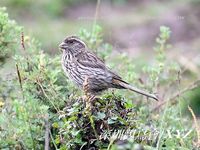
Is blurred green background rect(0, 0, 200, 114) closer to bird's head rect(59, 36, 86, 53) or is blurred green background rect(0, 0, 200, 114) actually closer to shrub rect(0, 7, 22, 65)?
bird's head rect(59, 36, 86, 53)

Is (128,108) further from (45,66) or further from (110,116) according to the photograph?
(45,66)

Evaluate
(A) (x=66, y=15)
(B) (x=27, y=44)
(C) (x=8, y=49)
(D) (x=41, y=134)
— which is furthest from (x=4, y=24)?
(A) (x=66, y=15)

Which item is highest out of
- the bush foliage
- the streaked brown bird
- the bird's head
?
the bird's head

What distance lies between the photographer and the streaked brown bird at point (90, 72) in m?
7.71

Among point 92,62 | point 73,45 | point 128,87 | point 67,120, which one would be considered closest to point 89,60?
point 92,62

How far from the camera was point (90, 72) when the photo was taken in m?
7.85

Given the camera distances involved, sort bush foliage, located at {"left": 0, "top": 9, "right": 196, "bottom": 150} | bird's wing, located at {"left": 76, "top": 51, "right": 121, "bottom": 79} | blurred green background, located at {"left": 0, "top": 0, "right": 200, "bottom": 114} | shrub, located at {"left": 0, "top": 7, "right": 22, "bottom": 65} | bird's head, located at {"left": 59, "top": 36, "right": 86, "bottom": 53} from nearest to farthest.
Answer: bush foliage, located at {"left": 0, "top": 9, "right": 196, "bottom": 150}, shrub, located at {"left": 0, "top": 7, "right": 22, "bottom": 65}, bird's wing, located at {"left": 76, "top": 51, "right": 121, "bottom": 79}, bird's head, located at {"left": 59, "top": 36, "right": 86, "bottom": 53}, blurred green background, located at {"left": 0, "top": 0, "right": 200, "bottom": 114}

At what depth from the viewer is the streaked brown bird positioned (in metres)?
7.71

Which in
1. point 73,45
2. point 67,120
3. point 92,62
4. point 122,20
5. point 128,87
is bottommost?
point 67,120

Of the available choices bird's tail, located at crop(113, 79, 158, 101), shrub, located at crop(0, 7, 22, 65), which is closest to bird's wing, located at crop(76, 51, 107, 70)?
bird's tail, located at crop(113, 79, 158, 101)

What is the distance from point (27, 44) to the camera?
828 cm

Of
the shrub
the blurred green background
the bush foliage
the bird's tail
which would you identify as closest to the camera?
the bush foliage

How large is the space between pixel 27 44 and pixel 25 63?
95 centimetres

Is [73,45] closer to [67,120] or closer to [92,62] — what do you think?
[92,62]
